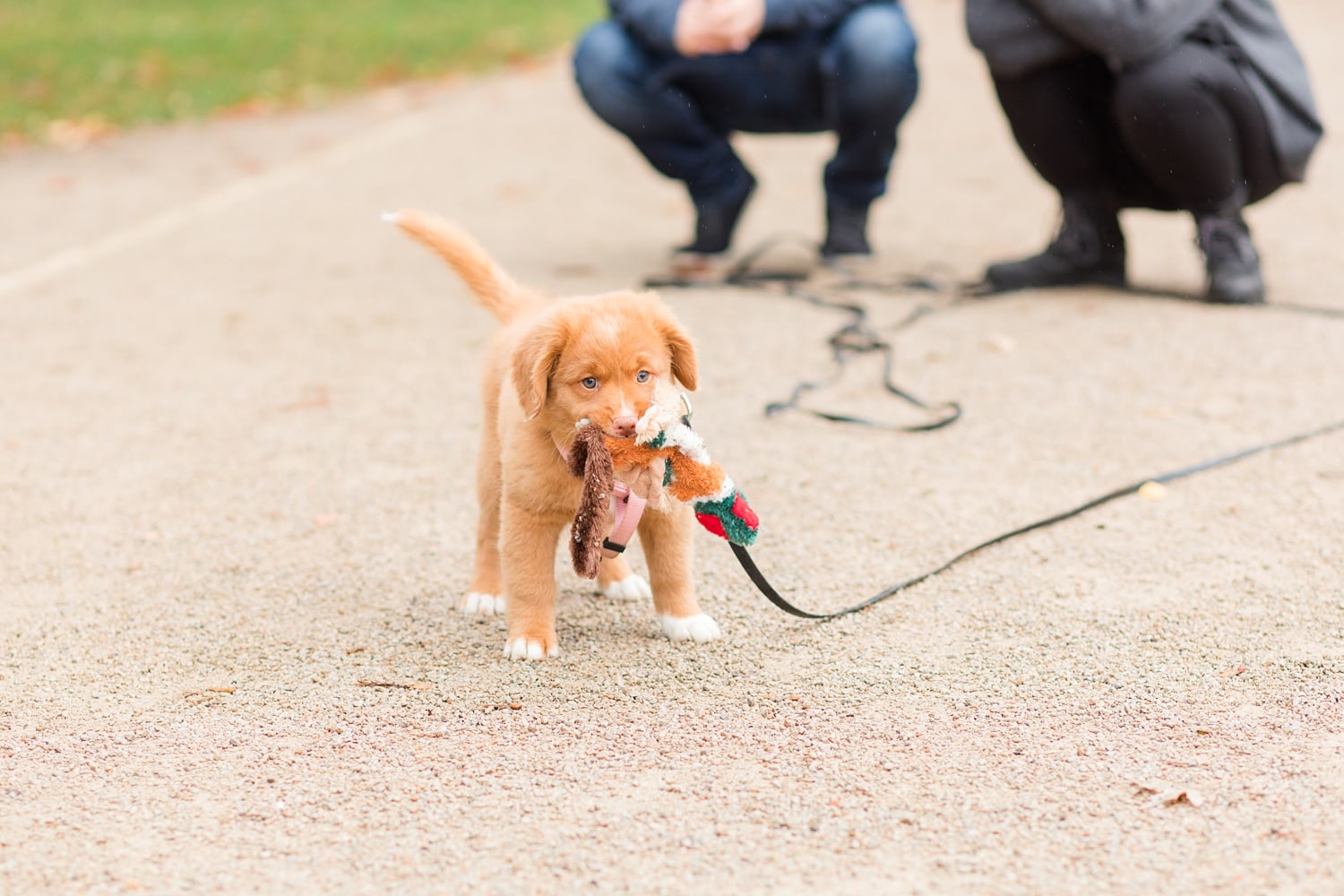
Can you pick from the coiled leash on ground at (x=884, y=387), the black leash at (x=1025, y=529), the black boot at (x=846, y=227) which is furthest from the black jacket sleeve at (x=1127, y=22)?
the black leash at (x=1025, y=529)

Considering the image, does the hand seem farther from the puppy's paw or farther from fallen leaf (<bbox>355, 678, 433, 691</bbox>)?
fallen leaf (<bbox>355, 678, 433, 691</bbox>)

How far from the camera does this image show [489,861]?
2061 millimetres

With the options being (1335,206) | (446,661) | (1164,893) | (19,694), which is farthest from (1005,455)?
(1335,206)

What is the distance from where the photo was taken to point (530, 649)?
2.69 m

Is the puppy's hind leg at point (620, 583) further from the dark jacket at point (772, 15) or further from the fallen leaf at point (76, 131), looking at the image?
the fallen leaf at point (76, 131)

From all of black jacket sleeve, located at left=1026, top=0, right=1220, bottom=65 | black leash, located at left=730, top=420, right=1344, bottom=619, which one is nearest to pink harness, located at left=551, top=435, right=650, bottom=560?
black leash, located at left=730, top=420, right=1344, bottom=619

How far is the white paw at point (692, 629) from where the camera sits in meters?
2.77

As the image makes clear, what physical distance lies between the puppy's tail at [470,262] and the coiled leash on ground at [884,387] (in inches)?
28.1

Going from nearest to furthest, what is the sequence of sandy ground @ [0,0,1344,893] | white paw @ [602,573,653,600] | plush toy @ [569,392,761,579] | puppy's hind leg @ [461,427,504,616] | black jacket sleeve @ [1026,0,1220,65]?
sandy ground @ [0,0,1344,893]
plush toy @ [569,392,761,579]
puppy's hind leg @ [461,427,504,616]
white paw @ [602,573,653,600]
black jacket sleeve @ [1026,0,1220,65]

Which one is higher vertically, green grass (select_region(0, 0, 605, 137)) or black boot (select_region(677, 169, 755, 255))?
black boot (select_region(677, 169, 755, 255))

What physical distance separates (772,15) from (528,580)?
10.5ft

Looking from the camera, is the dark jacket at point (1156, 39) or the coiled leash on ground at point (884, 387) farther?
the dark jacket at point (1156, 39)

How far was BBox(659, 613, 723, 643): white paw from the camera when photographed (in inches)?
109

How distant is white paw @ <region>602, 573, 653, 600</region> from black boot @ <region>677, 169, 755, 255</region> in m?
2.93
